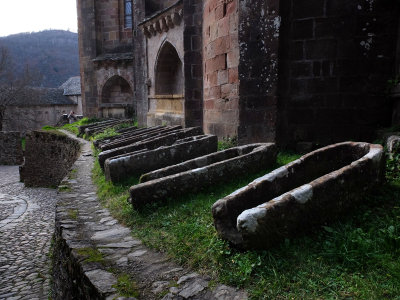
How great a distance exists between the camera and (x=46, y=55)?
6112 centimetres


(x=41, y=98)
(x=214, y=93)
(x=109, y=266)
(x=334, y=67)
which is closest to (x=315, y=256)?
(x=109, y=266)

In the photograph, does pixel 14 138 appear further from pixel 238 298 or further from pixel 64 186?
pixel 238 298

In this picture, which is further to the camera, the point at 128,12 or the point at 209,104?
the point at 128,12

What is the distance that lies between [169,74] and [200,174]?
8195 mm

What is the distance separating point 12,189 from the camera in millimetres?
16453

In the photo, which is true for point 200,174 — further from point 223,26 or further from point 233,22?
point 223,26

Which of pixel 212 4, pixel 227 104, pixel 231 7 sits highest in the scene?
pixel 212 4

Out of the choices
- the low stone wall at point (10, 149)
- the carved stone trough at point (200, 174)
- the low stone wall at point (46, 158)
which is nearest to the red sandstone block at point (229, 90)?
the carved stone trough at point (200, 174)

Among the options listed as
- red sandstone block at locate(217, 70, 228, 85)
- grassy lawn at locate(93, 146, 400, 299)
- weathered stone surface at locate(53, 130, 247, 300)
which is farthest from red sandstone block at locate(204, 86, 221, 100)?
grassy lawn at locate(93, 146, 400, 299)

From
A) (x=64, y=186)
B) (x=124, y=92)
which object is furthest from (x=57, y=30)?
(x=64, y=186)

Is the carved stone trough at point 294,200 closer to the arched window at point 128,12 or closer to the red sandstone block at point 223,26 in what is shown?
the red sandstone block at point 223,26

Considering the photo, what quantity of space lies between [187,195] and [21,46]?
6777 cm

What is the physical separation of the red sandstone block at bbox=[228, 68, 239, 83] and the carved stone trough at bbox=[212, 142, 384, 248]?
2828mm

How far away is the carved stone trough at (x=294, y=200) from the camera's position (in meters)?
2.42
